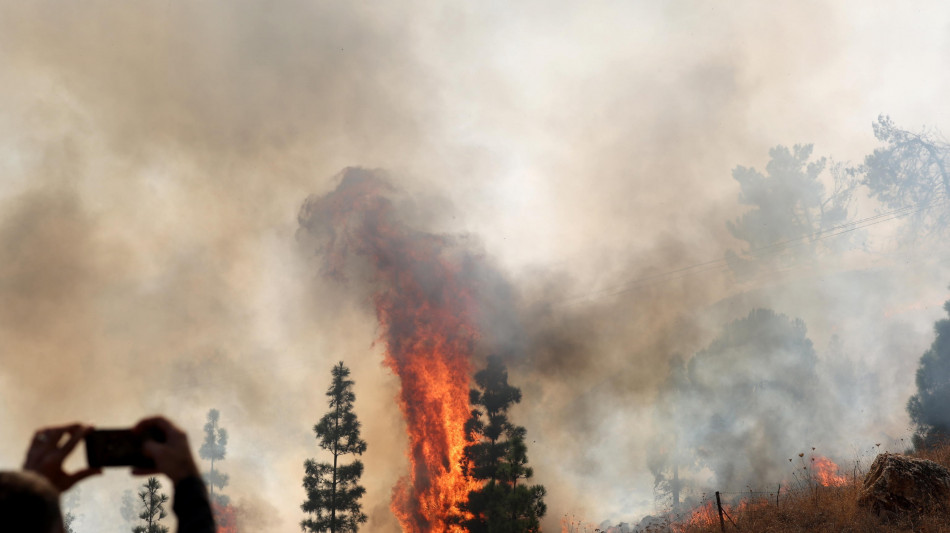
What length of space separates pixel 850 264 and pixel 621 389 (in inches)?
1180

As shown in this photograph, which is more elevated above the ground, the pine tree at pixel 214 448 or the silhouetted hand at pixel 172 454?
the pine tree at pixel 214 448

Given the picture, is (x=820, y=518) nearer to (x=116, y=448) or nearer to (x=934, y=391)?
(x=116, y=448)

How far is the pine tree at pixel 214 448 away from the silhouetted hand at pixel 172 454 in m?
76.9

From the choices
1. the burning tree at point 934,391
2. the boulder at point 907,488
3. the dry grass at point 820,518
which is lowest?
the dry grass at point 820,518

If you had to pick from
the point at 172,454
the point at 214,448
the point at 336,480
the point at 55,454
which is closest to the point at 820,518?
the point at 172,454

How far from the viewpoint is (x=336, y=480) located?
38188mm

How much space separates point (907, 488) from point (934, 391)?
30.5m

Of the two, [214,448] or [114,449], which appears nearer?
[114,449]

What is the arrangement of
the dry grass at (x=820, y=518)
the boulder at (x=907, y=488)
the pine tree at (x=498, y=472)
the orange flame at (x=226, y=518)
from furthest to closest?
the orange flame at (x=226, y=518) < the pine tree at (x=498, y=472) < the boulder at (x=907, y=488) < the dry grass at (x=820, y=518)

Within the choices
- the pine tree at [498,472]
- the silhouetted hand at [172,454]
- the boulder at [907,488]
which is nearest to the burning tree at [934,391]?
the pine tree at [498,472]

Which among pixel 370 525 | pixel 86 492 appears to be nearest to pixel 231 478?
pixel 86 492

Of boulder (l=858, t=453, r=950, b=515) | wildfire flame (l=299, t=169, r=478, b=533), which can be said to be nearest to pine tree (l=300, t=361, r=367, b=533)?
wildfire flame (l=299, t=169, r=478, b=533)

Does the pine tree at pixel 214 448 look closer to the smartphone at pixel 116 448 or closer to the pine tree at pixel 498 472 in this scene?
the pine tree at pixel 498 472

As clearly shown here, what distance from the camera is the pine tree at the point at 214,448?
6856cm
